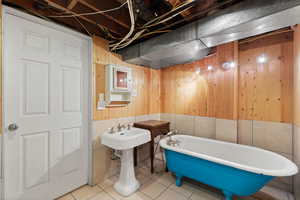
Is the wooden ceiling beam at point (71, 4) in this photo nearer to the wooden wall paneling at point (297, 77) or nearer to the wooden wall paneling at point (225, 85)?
the wooden wall paneling at point (225, 85)

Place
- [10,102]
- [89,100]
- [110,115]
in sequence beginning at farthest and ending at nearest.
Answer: [110,115]
[89,100]
[10,102]

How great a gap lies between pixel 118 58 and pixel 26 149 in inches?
69.0

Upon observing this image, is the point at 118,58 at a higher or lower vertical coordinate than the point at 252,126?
higher

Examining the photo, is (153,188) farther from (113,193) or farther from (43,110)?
(43,110)

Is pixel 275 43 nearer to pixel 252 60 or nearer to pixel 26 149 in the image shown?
pixel 252 60

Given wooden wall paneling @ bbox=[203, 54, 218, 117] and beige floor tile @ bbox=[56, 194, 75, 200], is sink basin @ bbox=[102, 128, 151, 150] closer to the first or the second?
beige floor tile @ bbox=[56, 194, 75, 200]

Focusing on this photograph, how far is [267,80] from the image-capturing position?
1952mm

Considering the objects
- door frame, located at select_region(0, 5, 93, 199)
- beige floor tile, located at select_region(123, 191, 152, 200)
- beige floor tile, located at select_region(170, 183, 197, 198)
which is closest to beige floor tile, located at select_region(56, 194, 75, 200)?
door frame, located at select_region(0, 5, 93, 199)

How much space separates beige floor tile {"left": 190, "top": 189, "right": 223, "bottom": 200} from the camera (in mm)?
1719

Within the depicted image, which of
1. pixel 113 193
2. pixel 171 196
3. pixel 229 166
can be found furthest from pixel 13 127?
pixel 229 166

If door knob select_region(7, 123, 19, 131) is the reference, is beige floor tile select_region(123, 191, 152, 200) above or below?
below

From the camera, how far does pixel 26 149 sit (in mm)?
1471

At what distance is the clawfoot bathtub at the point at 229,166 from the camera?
1351 mm

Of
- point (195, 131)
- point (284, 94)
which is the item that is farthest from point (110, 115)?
point (284, 94)
